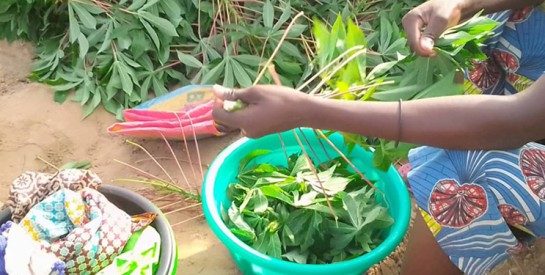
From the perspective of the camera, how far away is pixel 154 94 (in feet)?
6.90

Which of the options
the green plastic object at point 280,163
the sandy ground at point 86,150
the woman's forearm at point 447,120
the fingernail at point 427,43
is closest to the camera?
the woman's forearm at point 447,120

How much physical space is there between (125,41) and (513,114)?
4.45ft

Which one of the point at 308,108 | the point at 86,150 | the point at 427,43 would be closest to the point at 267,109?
the point at 308,108

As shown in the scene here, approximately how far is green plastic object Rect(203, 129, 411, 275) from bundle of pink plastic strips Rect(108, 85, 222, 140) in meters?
0.25

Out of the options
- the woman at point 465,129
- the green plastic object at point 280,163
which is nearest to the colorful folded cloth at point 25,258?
the green plastic object at point 280,163

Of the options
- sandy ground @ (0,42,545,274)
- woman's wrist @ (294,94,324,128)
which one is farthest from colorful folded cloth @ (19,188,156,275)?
woman's wrist @ (294,94,324,128)

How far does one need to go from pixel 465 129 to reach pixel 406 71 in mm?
340

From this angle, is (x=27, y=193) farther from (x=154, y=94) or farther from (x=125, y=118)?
(x=154, y=94)

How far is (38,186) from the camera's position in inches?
58.4

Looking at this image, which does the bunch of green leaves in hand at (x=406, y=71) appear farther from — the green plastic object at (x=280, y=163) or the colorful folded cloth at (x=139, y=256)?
the colorful folded cloth at (x=139, y=256)

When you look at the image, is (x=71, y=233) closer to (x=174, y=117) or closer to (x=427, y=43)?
(x=174, y=117)

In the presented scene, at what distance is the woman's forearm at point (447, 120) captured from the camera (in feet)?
3.49

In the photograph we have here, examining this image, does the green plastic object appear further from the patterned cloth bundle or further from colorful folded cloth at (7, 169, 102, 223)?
colorful folded cloth at (7, 169, 102, 223)

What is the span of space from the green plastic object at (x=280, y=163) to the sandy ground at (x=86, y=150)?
6.3 inches
